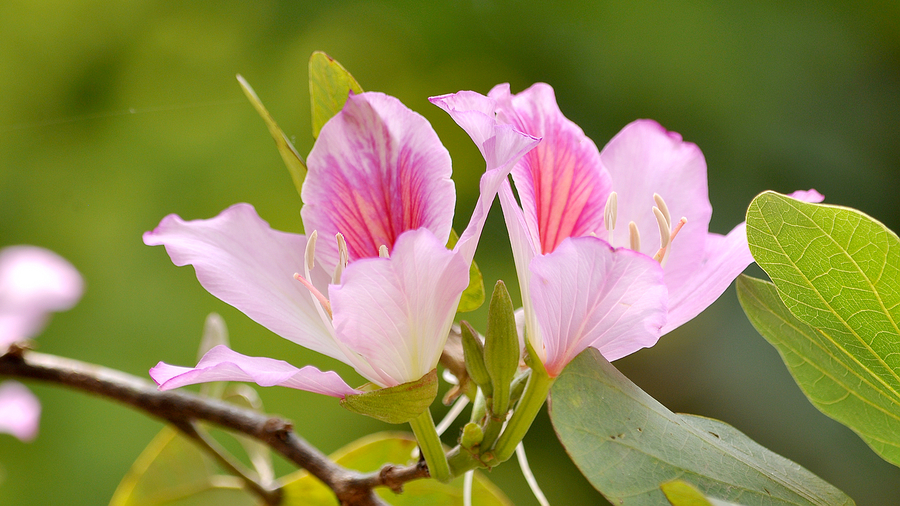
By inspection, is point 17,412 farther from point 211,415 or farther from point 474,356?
point 474,356

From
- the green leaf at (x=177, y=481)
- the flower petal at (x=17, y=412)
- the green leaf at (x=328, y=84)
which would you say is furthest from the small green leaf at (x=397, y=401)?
the flower petal at (x=17, y=412)

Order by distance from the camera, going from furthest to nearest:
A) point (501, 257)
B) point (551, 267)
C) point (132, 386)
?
point (501, 257) → point (132, 386) → point (551, 267)

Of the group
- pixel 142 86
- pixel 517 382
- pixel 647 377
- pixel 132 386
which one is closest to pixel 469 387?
pixel 517 382

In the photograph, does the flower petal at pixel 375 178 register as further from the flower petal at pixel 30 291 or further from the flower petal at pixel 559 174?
the flower petal at pixel 30 291

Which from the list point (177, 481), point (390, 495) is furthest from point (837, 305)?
point (177, 481)

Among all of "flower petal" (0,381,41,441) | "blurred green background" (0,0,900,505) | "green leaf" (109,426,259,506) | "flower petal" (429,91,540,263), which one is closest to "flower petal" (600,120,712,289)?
"flower petal" (429,91,540,263)

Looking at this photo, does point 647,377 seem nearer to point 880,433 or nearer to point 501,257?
point 501,257
